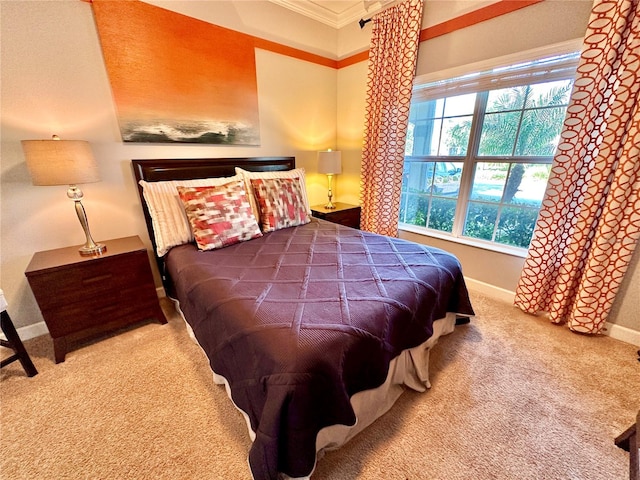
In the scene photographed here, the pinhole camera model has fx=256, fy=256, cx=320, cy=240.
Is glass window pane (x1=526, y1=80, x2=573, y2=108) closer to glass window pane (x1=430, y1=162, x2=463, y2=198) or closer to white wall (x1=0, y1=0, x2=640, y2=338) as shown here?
white wall (x1=0, y1=0, x2=640, y2=338)

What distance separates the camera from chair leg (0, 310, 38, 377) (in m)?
1.48

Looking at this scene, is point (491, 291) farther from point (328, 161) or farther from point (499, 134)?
point (328, 161)

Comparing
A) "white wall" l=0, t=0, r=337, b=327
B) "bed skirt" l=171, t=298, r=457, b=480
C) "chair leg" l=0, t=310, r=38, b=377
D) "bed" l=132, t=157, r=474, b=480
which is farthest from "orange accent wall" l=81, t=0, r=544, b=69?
"bed skirt" l=171, t=298, r=457, b=480

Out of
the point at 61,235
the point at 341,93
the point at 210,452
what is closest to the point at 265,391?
the point at 210,452

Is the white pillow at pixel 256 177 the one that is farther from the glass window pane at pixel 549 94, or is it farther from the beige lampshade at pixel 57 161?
the glass window pane at pixel 549 94

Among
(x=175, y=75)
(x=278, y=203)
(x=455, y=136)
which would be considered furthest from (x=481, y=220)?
(x=175, y=75)

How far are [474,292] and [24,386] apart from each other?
3.39 m

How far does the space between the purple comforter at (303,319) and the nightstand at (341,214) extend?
1.09 meters

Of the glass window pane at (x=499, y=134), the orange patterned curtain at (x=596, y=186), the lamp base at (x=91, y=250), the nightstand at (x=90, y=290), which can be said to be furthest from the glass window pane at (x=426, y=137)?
the lamp base at (x=91, y=250)

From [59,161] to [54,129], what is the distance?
0.50 meters

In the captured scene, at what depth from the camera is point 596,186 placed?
65.3 inches

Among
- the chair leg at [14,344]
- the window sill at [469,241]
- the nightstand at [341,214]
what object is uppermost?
the nightstand at [341,214]

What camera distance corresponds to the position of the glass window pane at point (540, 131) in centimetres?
197

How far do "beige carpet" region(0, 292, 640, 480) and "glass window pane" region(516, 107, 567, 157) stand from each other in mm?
1458
